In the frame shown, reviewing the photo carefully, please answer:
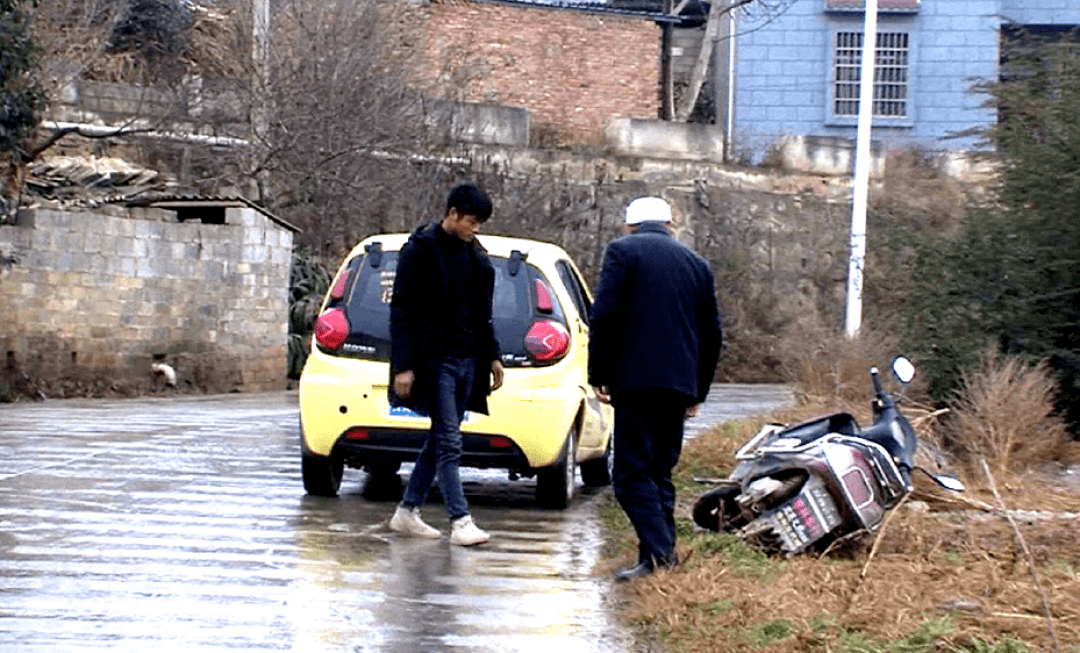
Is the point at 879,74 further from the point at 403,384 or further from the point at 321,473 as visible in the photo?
the point at 403,384

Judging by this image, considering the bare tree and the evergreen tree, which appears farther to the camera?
the bare tree

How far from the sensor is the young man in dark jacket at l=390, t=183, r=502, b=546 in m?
8.80

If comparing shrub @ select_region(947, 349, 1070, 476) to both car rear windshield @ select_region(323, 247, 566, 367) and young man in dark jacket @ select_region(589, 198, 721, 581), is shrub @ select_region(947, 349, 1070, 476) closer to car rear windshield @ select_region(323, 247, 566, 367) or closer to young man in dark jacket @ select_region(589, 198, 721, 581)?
car rear windshield @ select_region(323, 247, 566, 367)

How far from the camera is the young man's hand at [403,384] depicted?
343 inches

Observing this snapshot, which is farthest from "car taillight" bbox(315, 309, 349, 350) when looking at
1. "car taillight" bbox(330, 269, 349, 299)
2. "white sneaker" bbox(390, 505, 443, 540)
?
"white sneaker" bbox(390, 505, 443, 540)

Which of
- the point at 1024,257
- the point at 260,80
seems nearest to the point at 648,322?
the point at 1024,257

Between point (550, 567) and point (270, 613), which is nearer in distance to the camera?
point (270, 613)

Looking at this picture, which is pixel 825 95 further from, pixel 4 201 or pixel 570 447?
pixel 570 447

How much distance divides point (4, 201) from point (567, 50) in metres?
17.1

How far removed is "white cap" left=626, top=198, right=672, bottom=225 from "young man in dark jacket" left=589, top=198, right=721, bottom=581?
162mm

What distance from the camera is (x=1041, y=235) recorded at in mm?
13422

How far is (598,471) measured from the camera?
12.3m

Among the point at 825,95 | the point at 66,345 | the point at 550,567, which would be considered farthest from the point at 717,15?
the point at 550,567

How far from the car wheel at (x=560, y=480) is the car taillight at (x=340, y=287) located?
5.23 ft
